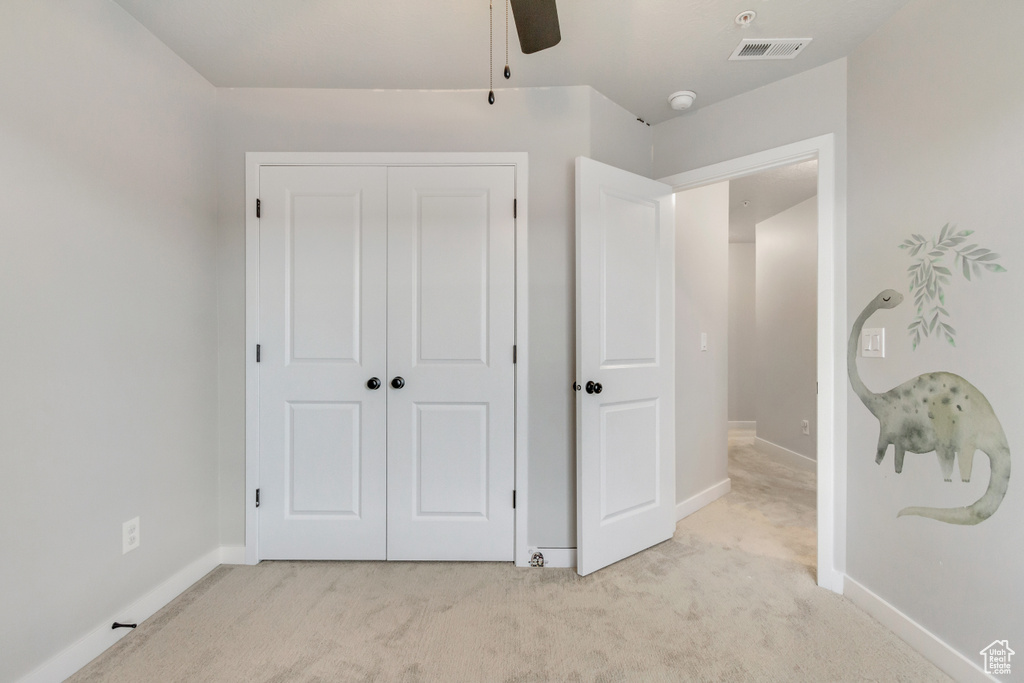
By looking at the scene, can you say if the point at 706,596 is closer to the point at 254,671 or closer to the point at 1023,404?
the point at 1023,404

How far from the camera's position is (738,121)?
86.2 inches

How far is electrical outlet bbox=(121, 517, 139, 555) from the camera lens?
165cm

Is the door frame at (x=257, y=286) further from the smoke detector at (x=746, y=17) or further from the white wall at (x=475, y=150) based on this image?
the smoke detector at (x=746, y=17)

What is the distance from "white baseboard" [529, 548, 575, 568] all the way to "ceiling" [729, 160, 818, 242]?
259 cm

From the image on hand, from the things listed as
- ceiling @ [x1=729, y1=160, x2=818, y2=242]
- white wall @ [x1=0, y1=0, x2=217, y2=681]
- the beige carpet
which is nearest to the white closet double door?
the beige carpet

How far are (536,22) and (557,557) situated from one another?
219cm

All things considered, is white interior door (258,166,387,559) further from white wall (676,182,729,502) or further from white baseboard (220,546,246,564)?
white wall (676,182,729,502)

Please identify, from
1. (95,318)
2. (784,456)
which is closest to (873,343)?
(784,456)

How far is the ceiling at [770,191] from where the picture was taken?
3138 millimetres

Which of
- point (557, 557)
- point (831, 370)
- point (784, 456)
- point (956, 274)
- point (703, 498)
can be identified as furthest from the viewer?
point (784, 456)

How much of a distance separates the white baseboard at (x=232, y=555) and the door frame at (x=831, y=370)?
280cm

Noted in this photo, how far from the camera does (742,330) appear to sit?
5.31 metres

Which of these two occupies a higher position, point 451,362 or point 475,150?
point 475,150

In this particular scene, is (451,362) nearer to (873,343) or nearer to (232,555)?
(232,555)
